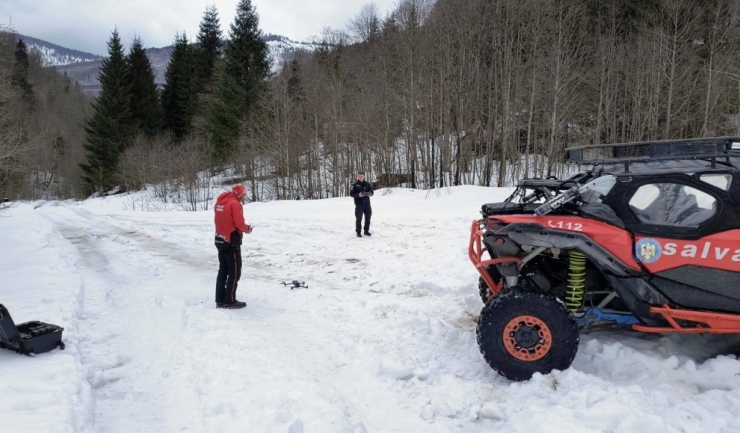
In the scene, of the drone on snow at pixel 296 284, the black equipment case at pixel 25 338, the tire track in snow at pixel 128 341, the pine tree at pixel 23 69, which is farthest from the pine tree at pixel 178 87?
the black equipment case at pixel 25 338

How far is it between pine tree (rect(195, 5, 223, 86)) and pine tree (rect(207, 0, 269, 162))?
983cm

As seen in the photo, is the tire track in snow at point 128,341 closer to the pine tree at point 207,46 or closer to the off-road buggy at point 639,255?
the off-road buggy at point 639,255

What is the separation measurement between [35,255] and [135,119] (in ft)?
131

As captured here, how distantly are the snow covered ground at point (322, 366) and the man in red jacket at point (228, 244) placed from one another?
321mm

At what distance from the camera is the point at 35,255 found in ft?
36.8

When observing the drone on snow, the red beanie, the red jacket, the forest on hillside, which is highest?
the forest on hillside

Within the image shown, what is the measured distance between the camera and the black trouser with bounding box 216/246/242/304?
655 cm

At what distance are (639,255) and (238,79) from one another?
38.5 m

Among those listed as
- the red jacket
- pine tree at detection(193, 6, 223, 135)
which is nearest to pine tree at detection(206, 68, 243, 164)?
pine tree at detection(193, 6, 223, 135)

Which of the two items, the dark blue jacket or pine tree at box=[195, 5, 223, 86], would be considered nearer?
the dark blue jacket

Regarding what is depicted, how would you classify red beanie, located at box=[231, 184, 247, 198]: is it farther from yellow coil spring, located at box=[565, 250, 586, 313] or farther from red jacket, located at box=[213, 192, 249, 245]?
yellow coil spring, located at box=[565, 250, 586, 313]

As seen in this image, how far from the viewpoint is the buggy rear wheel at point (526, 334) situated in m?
4.01

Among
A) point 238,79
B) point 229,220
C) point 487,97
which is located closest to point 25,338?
point 229,220

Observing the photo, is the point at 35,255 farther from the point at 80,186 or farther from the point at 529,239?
the point at 80,186
